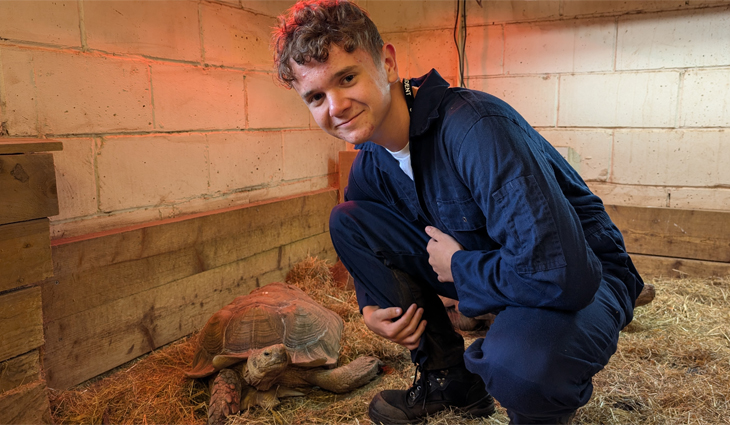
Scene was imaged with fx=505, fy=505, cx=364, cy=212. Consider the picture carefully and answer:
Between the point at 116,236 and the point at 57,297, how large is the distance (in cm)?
43

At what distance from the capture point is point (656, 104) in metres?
A: 3.92

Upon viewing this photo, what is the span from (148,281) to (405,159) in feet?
6.30

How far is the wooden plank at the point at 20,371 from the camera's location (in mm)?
2049

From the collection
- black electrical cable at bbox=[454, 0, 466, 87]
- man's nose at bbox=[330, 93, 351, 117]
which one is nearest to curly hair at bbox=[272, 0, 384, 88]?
man's nose at bbox=[330, 93, 351, 117]

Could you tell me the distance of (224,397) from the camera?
2.36 metres

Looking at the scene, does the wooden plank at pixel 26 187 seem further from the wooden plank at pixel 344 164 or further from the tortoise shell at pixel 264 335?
the wooden plank at pixel 344 164

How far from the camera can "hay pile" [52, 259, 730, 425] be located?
87.4 inches

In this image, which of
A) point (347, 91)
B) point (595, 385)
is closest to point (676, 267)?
point (595, 385)

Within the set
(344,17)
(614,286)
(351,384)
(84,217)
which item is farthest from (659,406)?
(84,217)

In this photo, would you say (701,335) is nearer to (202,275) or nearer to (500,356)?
(500,356)

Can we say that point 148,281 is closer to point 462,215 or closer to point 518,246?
point 462,215

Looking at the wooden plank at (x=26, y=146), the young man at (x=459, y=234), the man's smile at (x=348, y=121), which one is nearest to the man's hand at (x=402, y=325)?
the young man at (x=459, y=234)

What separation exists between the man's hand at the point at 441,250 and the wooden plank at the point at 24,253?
1.62m

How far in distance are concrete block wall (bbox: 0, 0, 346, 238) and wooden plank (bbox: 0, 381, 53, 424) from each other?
0.88 meters
